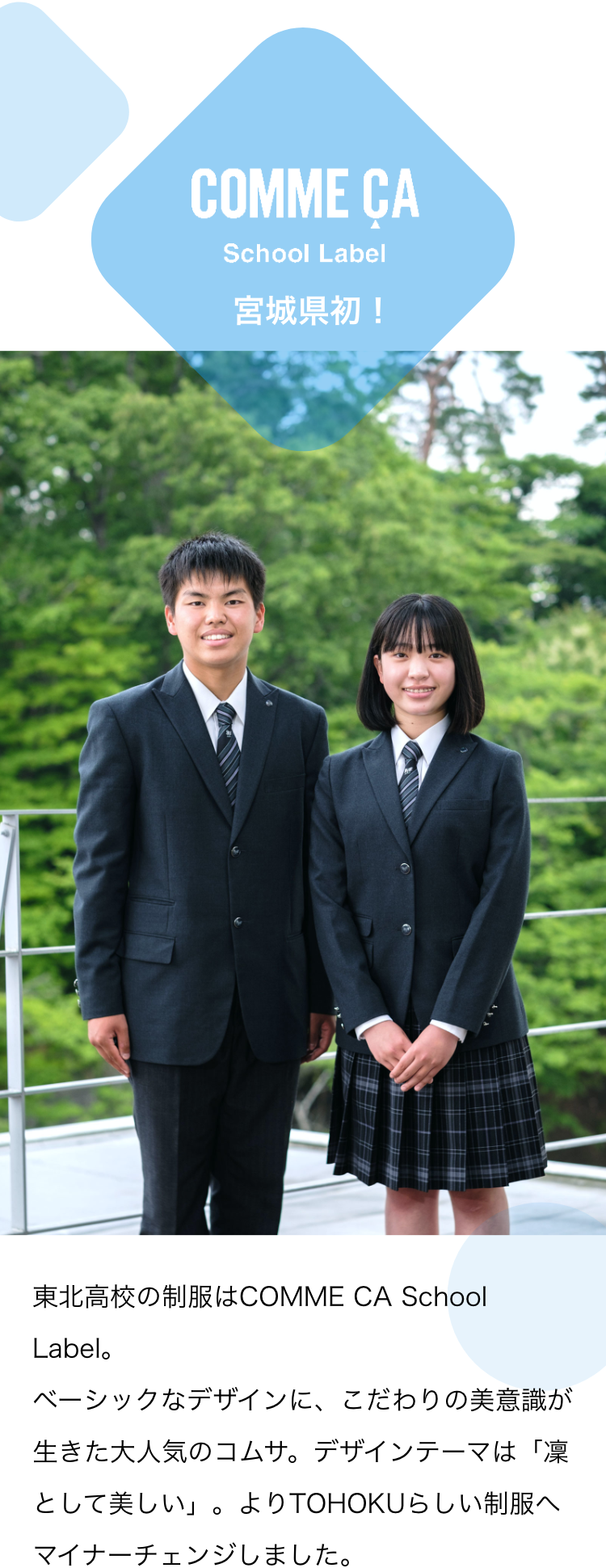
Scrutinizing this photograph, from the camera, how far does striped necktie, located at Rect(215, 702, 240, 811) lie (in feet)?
6.07

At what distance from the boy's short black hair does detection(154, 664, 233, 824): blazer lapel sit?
0.42 ft

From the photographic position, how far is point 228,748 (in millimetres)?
1865

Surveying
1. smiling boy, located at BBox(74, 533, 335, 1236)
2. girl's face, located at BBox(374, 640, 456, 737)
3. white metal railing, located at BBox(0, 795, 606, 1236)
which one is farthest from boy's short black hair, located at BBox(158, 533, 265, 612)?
white metal railing, located at BBox(0, 795, 606, 1236)

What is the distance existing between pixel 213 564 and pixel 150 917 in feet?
1.69

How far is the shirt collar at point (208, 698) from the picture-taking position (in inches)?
73.4

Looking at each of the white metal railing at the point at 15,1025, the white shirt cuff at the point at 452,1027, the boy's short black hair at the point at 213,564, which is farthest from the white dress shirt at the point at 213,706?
the white metal railing at the point at 15,1025

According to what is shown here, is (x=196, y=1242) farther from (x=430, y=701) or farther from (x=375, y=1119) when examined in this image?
(x=430, y=701)

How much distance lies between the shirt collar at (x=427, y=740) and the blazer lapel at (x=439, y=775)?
0.05 feet

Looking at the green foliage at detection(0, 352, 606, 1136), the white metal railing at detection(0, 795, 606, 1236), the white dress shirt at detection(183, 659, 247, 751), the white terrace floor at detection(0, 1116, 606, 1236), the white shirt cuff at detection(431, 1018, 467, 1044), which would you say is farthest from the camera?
the green foliage at detection(0, 352, 606, 1136)

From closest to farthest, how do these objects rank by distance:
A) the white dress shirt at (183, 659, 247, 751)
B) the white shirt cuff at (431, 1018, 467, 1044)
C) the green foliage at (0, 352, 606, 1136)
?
the white shirt cuff at (431, 1018, 467, 1044) < the white dress shirt at (183, 659, 247, 751) < the green foliage at (0, 352, 606, 1136)

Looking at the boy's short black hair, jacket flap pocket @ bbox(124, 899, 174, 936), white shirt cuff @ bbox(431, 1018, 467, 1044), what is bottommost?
white shirt cuff @ bbox(431, 1018, 467, 1044)

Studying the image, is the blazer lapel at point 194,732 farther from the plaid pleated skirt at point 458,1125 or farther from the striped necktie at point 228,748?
the plaid pleated skirt at point 458,1125

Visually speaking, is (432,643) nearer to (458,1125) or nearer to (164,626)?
(458,1125)

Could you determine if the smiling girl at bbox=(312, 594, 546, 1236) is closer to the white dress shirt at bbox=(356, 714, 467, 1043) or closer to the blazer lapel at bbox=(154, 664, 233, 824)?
the white dress shirt at bbox=(356, 714, 467, 1043)
